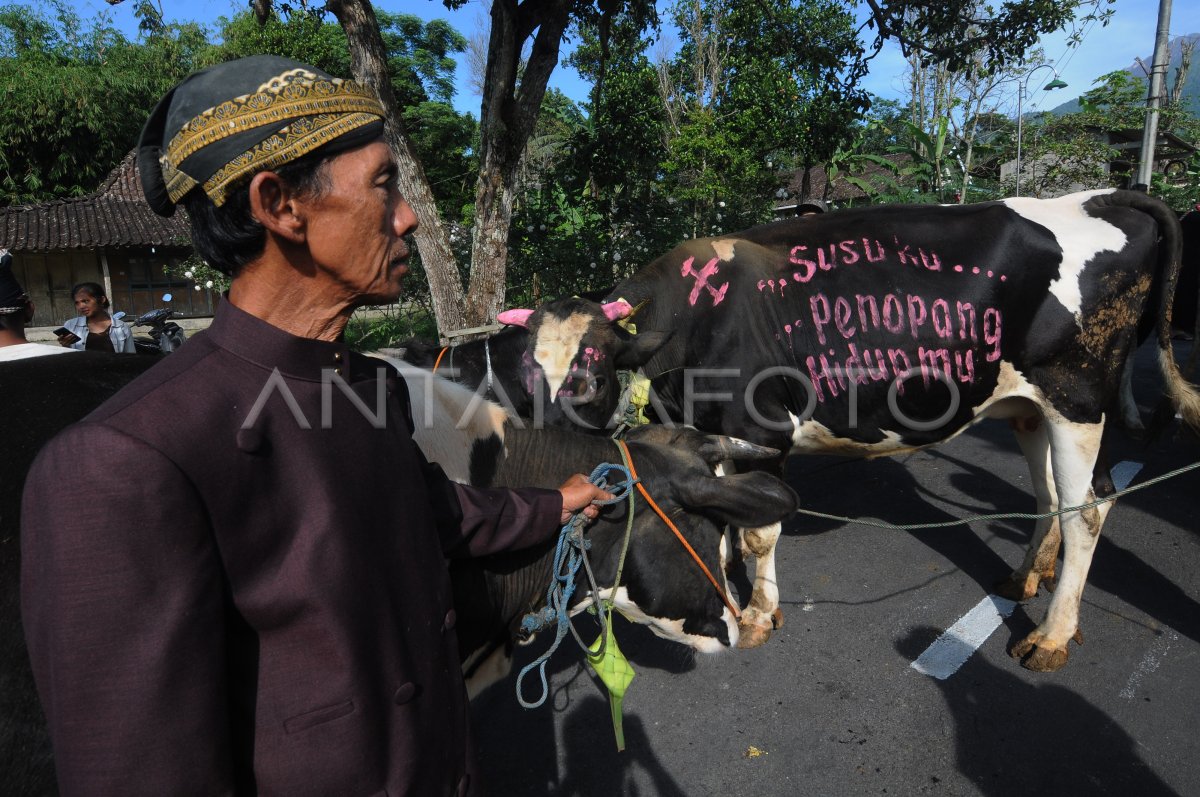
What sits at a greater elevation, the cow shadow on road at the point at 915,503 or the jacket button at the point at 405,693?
the jacket button at the point at 405,693

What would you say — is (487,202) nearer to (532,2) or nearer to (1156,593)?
(532,2)

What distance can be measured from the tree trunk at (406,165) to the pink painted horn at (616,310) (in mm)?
2484

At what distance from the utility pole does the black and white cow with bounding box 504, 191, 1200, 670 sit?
7586mm

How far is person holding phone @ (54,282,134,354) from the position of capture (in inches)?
224

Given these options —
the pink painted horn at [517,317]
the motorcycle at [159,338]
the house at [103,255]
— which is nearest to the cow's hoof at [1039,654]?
the pink painted horn at [517,317]

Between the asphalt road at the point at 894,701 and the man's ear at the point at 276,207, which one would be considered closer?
the man's ear at the point at 276,207

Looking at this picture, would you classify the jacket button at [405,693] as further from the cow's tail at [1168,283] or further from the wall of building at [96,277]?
the wall of building at [96,277]

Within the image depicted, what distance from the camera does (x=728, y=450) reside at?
2.16 metres

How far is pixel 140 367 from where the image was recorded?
1999 millimetres

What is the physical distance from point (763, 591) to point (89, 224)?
2151 centimetres

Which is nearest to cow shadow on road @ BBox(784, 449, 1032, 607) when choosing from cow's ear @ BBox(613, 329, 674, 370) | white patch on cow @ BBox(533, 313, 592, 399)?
cow's ear @ BBox(613, 329, 674, 370)

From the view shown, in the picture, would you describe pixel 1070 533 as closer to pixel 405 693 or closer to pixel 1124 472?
pixel 1124 472

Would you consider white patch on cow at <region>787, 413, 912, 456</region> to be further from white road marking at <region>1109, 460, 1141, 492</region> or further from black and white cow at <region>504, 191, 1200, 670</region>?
white road marking at <region>1109, 460, 1141, 492</region>

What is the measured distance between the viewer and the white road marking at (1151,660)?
10.7 feet
